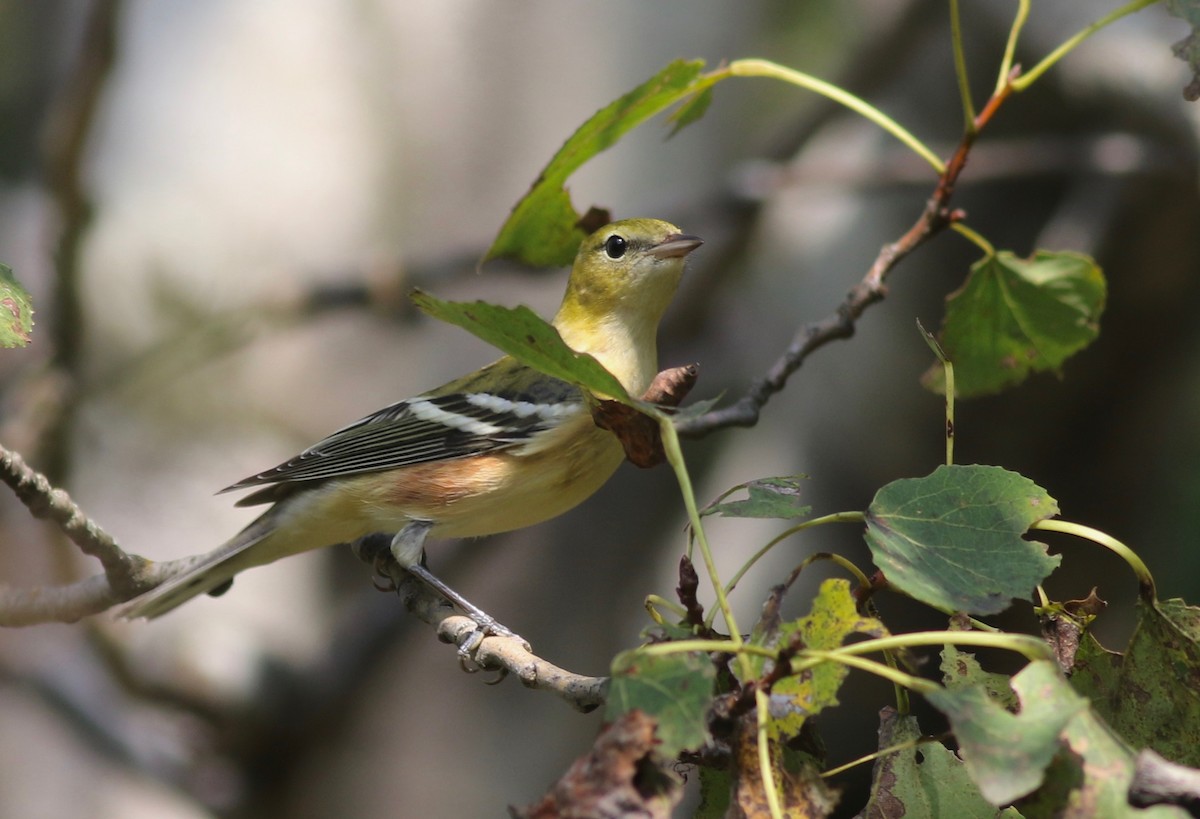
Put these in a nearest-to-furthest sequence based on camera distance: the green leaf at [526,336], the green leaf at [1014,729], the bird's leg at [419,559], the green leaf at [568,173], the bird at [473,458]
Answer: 1. the green leaf at [1014,729]
2. the green leaf at [526,336]
3. the green leaf at [568,173]
4. the bird's leg at [419,559]
5. the bird at [473,458]

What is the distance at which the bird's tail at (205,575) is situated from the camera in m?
2.87

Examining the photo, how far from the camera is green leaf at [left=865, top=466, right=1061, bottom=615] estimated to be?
50.9 inches

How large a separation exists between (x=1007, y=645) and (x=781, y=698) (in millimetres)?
308

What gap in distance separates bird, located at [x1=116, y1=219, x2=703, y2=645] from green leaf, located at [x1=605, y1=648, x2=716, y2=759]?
1.75 metres

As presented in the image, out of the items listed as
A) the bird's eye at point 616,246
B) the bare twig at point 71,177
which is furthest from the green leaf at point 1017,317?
the bare twig at point 71,177

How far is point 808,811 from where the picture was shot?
4.27ft

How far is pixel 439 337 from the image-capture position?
497cm

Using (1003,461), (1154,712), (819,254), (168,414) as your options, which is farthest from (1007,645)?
(168,414)

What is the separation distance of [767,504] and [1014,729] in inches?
16.4

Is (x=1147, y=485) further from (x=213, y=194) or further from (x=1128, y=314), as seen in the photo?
(x=213, y=194)

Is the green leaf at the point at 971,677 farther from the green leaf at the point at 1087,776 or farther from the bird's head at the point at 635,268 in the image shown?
the bird's head at the point at 635,268

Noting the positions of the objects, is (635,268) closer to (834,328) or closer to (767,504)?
(834,328)

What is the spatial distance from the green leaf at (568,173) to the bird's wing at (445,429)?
721 mm

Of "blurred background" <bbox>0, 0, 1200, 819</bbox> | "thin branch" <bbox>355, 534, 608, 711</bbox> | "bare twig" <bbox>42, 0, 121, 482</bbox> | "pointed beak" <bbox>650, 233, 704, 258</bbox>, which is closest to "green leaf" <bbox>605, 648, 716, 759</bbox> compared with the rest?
"thin branch" <bbox>355, 534, 608, 711</bbox>
